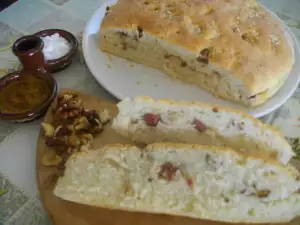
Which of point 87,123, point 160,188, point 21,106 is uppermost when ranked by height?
point 160,188

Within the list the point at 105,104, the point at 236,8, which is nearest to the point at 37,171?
the point at 105,104

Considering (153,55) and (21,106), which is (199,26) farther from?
(21,106)

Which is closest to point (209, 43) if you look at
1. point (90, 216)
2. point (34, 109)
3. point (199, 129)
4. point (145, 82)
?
point (145, 82)

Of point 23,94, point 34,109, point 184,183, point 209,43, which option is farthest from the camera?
point 209,43

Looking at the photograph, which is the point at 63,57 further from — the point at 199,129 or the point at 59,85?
the point at 199,129

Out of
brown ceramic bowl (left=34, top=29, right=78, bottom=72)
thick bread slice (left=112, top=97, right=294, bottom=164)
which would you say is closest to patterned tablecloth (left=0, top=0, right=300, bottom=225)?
brown ceramic bowl (left=34, top=29, right=78, bottom=72)

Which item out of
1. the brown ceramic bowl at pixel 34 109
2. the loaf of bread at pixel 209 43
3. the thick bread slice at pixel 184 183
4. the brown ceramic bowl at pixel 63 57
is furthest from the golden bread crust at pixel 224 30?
the thick bread slice at pixel 184 183
